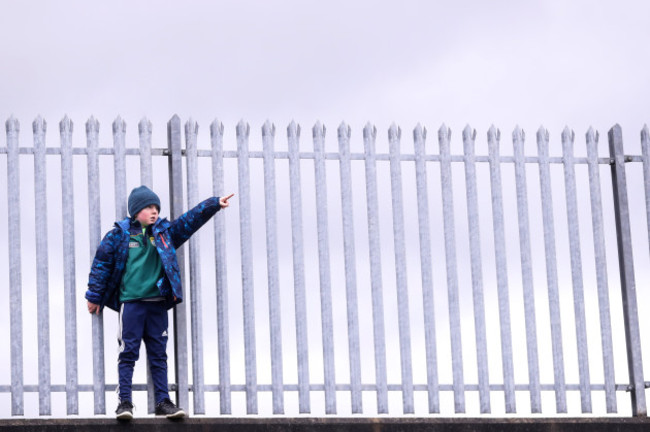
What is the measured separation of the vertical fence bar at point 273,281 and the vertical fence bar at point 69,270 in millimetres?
1599

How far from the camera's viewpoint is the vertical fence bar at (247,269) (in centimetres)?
1153

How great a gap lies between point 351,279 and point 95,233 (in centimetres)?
215

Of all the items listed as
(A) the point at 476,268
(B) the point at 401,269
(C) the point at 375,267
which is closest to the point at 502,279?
(A) the point at 476,268

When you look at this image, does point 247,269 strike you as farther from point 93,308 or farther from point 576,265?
point 576,265

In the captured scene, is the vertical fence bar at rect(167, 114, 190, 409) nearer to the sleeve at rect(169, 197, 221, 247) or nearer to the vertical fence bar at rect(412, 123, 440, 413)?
the sleeve at rect(169, 197, 221, 247)

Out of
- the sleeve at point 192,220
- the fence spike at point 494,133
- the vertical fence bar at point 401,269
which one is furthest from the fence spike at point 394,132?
the sleeve at point 192,220

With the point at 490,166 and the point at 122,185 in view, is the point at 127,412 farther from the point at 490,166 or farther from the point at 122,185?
the point at 490,166

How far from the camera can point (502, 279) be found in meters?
12.0

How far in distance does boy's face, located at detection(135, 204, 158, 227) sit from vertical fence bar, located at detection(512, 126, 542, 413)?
319cm

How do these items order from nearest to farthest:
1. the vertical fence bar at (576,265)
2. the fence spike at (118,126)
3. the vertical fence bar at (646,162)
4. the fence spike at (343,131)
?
the fence spike at (118,126), the fence spike at (343,131), the vertical fence bar at (576,265), the vertical fence bar at (646,162)

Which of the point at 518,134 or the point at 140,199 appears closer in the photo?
the point at 140,199

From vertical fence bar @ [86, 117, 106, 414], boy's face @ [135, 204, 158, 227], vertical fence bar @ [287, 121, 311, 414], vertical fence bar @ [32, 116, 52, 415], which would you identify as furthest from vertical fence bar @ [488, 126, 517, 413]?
vertical fence bar @ [32, 116, 52, 415]

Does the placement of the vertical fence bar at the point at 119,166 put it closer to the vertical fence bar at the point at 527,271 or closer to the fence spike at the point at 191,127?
the fence spike at the point at 191,127

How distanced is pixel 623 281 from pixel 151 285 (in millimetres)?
4188
